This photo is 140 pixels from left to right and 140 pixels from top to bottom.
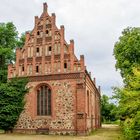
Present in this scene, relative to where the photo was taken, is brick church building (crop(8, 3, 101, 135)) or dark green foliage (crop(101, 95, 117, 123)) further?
dark green foliage (crop(101, 95, 117, 123))

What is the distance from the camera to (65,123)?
28656 millimetres

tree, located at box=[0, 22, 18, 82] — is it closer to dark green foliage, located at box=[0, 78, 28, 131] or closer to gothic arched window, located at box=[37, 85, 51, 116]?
dark green foliage, located at box=[0, 78, 28, 131]

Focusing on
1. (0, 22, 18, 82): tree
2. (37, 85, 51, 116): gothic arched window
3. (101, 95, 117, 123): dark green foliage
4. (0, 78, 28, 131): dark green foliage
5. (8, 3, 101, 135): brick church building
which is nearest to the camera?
(8, 3, 101, 135): brick church building

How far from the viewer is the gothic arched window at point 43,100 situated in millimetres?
30125

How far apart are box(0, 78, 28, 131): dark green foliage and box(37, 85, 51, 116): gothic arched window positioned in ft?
5.36

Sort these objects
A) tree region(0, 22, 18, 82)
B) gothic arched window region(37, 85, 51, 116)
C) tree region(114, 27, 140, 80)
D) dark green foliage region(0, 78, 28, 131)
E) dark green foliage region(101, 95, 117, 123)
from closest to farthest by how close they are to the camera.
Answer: dark green foliage region(0, 78, 28, 131)
gothic arched window region(37, 85, 51, 116)
tree region(114, 27, 140, 80)
tree region(0, 22, 18, 82)
dark green foliage region(101, 95, 117, 123)

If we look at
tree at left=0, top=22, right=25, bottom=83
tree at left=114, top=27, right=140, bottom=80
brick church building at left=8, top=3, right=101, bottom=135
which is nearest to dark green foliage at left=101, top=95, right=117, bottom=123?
tree at left=0, top=22, right=25, bottom=83

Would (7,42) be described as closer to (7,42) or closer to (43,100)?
(7,42)

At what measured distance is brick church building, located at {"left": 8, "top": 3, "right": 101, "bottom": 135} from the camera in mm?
28594

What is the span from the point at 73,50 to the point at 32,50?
5.08 m

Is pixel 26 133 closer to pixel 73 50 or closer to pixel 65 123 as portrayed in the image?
pixel 65 123

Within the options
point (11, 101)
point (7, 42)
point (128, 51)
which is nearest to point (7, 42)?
point (7, 42)

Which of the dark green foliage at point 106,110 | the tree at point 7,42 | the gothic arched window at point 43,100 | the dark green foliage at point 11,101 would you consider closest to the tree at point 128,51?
the gothic arched window at point 43,100

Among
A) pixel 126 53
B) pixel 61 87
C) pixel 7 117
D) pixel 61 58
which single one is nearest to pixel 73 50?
pixel 61 58
